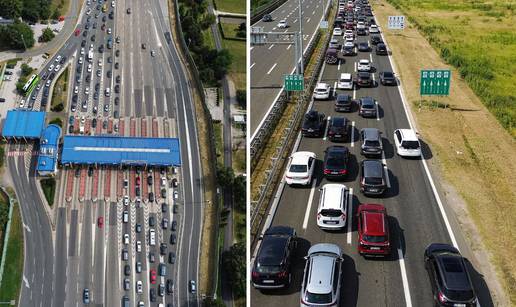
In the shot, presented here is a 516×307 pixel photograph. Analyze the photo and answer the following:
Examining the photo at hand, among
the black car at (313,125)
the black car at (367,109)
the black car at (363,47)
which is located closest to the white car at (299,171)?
the black car at (313,125)

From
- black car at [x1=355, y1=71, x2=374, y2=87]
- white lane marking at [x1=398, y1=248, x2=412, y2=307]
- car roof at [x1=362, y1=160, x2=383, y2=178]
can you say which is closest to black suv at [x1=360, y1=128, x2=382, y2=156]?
car roof at [x1=362, y1=160, x2=383, y2=178]

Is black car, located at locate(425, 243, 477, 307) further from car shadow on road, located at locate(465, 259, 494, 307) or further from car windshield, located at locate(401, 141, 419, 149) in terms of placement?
car windshield, located at locate(401, 141, 419, 149)

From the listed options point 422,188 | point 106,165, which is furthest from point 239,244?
point 422,188

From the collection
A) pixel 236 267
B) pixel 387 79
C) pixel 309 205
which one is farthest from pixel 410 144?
pixel 236 267

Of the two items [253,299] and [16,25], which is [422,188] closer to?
[253,299]

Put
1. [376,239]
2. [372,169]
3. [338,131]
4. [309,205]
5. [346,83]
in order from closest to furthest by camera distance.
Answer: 1. [376,239]
2. [309,205]
3. [372,169]
4. [338,131]
5. [346,83]

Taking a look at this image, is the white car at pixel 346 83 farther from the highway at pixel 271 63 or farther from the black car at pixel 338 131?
the black car at pixel 338 131

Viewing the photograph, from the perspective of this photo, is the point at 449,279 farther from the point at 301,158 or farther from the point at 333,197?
the point at 301,158
